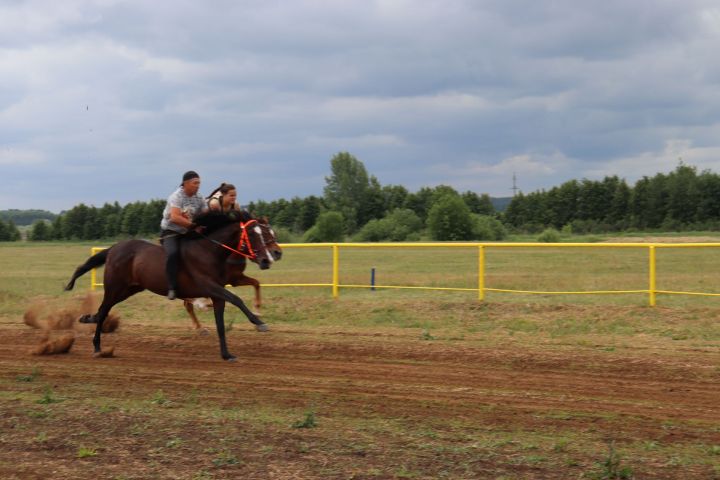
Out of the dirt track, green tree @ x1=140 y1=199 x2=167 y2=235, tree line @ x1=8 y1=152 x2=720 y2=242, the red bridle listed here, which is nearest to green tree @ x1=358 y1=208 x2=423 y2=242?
tree line @ x1=8 y1=152 x2=720 y2=242

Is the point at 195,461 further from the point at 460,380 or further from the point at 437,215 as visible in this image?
the point at 437,215

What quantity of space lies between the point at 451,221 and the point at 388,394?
53.4 meters

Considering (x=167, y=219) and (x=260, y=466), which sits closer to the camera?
(x=260, y=466)

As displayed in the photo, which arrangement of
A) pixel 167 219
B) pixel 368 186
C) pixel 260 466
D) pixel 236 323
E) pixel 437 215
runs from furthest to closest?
pixel 368 186 → pixel 437 215 → pixel 236 323 → pixel 167 219 → pixel 260 466

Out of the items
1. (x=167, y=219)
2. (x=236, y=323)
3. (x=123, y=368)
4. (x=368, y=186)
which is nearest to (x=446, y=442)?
(x=123, y=368)

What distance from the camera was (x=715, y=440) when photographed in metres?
6.97

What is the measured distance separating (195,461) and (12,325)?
38.5ft

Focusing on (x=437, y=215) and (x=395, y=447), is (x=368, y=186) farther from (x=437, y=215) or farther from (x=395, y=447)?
(x=395, y=447)

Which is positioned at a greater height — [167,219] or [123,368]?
[167,219]

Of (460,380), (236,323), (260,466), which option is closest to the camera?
(260,466)

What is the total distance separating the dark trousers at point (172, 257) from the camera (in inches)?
473

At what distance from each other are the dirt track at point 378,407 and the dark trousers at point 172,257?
1.22 m

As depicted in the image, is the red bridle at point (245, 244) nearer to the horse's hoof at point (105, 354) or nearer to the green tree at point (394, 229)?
the horse's hoof at point (105, 354)

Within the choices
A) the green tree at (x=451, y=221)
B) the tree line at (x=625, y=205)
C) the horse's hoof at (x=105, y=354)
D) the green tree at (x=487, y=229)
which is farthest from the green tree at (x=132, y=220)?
the horse's hoof at (x=105, y=354)
